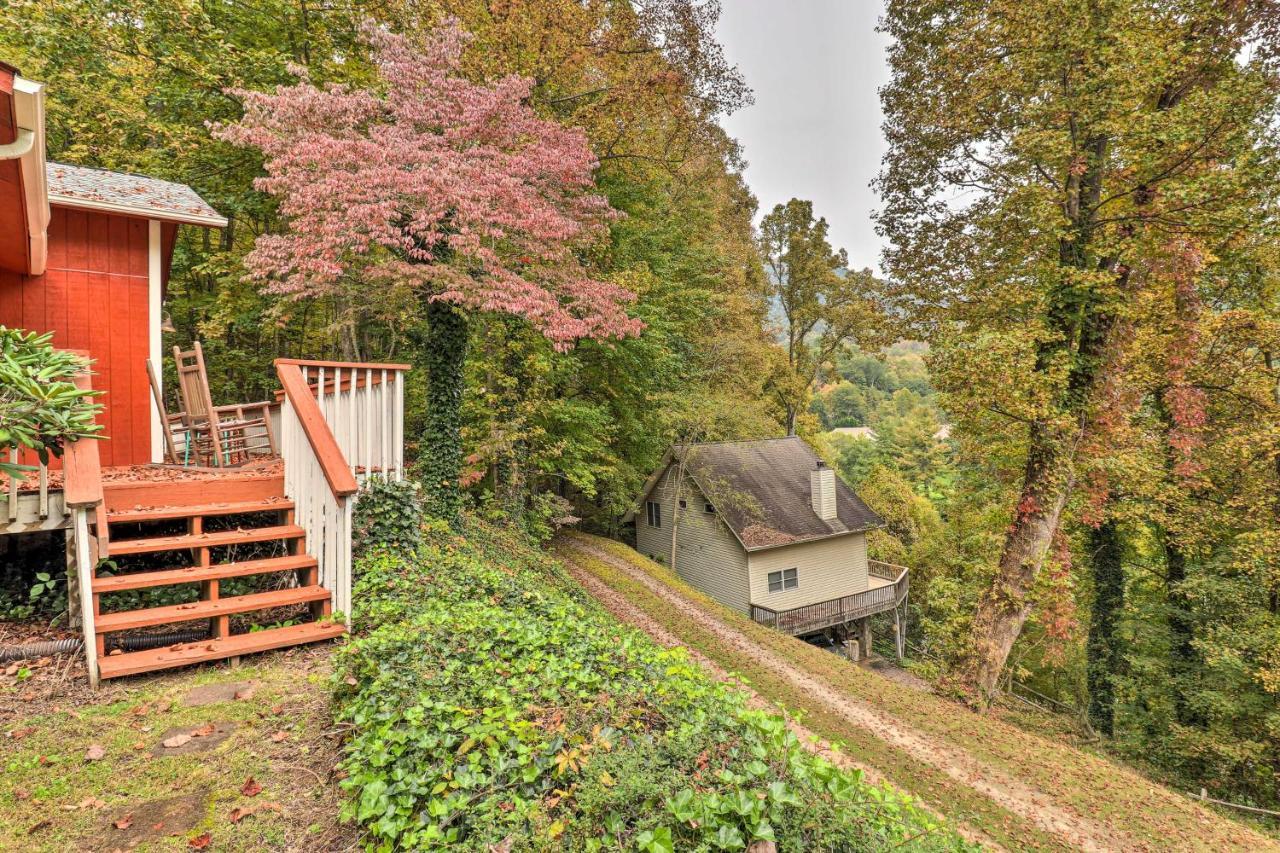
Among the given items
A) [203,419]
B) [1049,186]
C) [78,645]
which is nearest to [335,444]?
[78,645]

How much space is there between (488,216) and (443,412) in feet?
9.40

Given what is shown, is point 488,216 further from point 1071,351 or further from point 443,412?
point 1071,351

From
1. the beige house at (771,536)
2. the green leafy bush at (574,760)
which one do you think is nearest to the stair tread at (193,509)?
the green leafy bush at (574,760)

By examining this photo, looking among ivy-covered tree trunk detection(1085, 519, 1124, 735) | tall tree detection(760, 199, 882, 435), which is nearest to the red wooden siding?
ivy-covered tree trunk detection(1085, 519, 1124, 735)

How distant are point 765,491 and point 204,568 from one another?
51.8ft

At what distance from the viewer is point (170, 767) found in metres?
2.72

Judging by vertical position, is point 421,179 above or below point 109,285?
above

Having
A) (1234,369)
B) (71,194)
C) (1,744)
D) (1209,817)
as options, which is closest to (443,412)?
(71,194)

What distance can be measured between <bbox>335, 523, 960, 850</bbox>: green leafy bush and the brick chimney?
614 inches

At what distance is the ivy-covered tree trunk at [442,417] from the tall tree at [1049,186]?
785 cm

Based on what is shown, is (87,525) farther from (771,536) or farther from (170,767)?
(771,536)

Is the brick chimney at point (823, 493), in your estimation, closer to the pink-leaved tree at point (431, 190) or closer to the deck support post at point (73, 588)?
the pink-leaved tree at point (431, 190)

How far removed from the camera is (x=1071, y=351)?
9.05 m

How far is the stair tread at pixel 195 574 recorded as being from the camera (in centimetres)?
357
